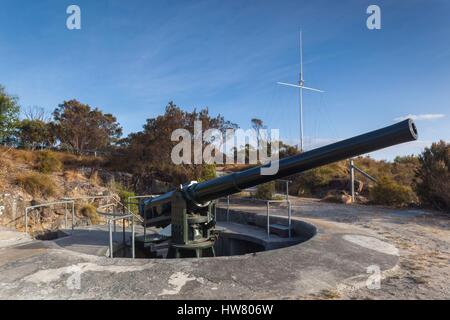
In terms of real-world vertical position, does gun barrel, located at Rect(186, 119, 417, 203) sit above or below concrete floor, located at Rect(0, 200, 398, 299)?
above

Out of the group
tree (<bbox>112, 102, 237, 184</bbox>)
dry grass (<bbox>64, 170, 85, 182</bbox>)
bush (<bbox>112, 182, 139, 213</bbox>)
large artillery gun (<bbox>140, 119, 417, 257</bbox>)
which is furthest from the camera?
tree (<bbox>112, 102, 237, 184</bbox>)

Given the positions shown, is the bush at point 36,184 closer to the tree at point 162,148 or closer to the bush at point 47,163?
the bush at point 47,163

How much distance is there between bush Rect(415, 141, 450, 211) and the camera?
35.5 feet

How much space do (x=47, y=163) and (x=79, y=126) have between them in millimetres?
10381

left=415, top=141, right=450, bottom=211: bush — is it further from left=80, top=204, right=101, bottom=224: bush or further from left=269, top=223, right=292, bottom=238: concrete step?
left=80, top=204, right=101, bottom=224: bush

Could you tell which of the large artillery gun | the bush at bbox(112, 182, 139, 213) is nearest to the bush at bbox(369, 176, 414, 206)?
the large artillery gun

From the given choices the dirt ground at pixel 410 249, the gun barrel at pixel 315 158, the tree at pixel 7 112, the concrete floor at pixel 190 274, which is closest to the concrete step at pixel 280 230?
the dirt ground at pixel 410 249

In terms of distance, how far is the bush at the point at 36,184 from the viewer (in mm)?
12539

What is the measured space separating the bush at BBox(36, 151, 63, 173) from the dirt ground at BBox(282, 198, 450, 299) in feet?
40.4

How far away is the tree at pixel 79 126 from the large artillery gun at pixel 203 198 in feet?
61.3

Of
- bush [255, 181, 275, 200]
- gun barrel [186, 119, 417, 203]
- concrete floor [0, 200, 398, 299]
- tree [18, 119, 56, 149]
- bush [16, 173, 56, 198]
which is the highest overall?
tree [18, 119, 56, 149]
